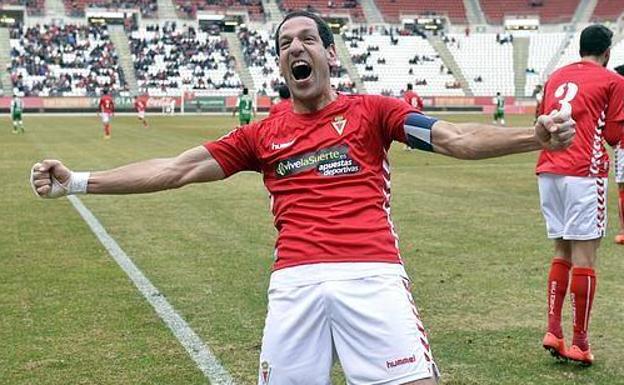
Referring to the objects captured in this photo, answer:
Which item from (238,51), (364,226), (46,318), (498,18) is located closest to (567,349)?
(364,226)

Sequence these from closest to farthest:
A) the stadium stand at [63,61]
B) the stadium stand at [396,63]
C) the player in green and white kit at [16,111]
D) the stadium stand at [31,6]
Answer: the player in green and white kit at [16,111], the stadium stand at [63,61], the stadium stand at [396,63], the stadium stand at [31,6]

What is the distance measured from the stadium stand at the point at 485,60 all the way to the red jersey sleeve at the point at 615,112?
208 feet

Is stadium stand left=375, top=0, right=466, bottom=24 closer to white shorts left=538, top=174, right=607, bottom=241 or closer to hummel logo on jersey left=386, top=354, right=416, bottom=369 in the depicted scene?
white shorts left=538, top=174, right=607, bottom=241

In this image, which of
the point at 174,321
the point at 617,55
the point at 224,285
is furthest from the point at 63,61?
the point at 174,321

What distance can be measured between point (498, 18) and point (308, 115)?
7743 cm

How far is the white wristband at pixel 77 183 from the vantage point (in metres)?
3.67

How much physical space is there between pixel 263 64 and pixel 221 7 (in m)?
→ 8.81

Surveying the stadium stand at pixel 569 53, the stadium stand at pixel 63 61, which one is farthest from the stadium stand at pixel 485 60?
the stadium stand at pixel 63 61

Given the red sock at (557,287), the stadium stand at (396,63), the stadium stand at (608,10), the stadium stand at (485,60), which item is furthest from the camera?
the stadium stand at (608,10)

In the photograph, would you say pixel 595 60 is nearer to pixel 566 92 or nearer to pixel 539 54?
pixel 566 92

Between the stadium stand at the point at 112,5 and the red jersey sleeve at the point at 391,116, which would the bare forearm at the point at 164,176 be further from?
the stadium stand at the point at 112,5

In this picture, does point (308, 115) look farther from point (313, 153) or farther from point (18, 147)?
point (18, 147)

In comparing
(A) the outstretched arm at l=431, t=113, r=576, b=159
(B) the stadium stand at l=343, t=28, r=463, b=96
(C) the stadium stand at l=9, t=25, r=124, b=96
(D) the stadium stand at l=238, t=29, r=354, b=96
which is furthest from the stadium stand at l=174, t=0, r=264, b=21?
(A) the outstretched arm at l=431, t=113, r=576, b=159

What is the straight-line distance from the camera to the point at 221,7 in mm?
73688
